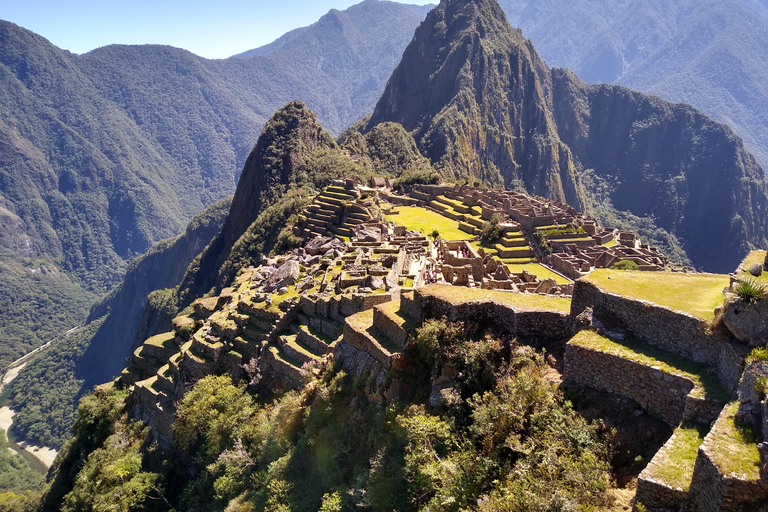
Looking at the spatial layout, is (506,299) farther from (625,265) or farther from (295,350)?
(625,265)

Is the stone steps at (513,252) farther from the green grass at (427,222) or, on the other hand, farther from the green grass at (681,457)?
the green grass at (681,457)

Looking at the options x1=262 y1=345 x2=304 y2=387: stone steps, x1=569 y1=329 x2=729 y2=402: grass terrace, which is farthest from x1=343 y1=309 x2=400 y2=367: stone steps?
x1=569 y1=329 x2=729 y2=402: grass terrace

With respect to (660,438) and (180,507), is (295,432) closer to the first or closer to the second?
(180,507)

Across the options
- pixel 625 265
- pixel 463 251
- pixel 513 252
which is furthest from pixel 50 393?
pixel 625 265

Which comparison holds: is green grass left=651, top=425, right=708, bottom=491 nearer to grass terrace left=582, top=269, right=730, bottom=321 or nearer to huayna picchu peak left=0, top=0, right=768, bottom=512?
huayna picchu peak left=0, top=0, right=768, bottom=512

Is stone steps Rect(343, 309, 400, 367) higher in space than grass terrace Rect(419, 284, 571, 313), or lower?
lower
